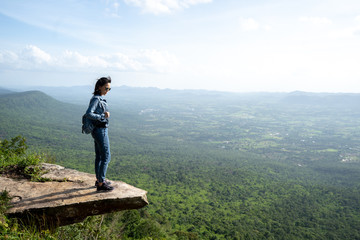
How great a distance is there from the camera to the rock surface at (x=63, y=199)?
4961 millimetres

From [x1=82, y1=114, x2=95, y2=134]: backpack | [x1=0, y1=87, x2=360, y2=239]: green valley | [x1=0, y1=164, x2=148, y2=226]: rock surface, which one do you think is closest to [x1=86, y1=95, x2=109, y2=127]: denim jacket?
[x1=82, y1=114, x2=95, y2=134]: backpack

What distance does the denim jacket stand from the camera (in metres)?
5.08

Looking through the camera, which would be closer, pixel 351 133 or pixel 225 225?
pixel 225 225

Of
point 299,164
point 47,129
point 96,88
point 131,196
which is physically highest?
point 96,88

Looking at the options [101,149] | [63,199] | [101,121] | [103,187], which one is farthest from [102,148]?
[63,199]

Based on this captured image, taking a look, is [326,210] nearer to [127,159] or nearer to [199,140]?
[127,159]

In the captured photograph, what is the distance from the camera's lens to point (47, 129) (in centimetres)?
13188

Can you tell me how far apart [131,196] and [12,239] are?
2640 millimetres

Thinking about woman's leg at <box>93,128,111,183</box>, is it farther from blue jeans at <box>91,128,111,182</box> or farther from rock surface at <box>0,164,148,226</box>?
rock surface at <box>0,164,148,226</box>

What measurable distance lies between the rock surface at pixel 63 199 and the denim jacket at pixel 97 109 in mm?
2133

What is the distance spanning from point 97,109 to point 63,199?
8.17 feet

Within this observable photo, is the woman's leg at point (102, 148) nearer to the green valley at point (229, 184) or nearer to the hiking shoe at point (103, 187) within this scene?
the hiking shoe at point (103, 187)

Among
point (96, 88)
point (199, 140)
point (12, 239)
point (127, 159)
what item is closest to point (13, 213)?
point (12, 239)

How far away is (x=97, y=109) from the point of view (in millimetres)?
5414
